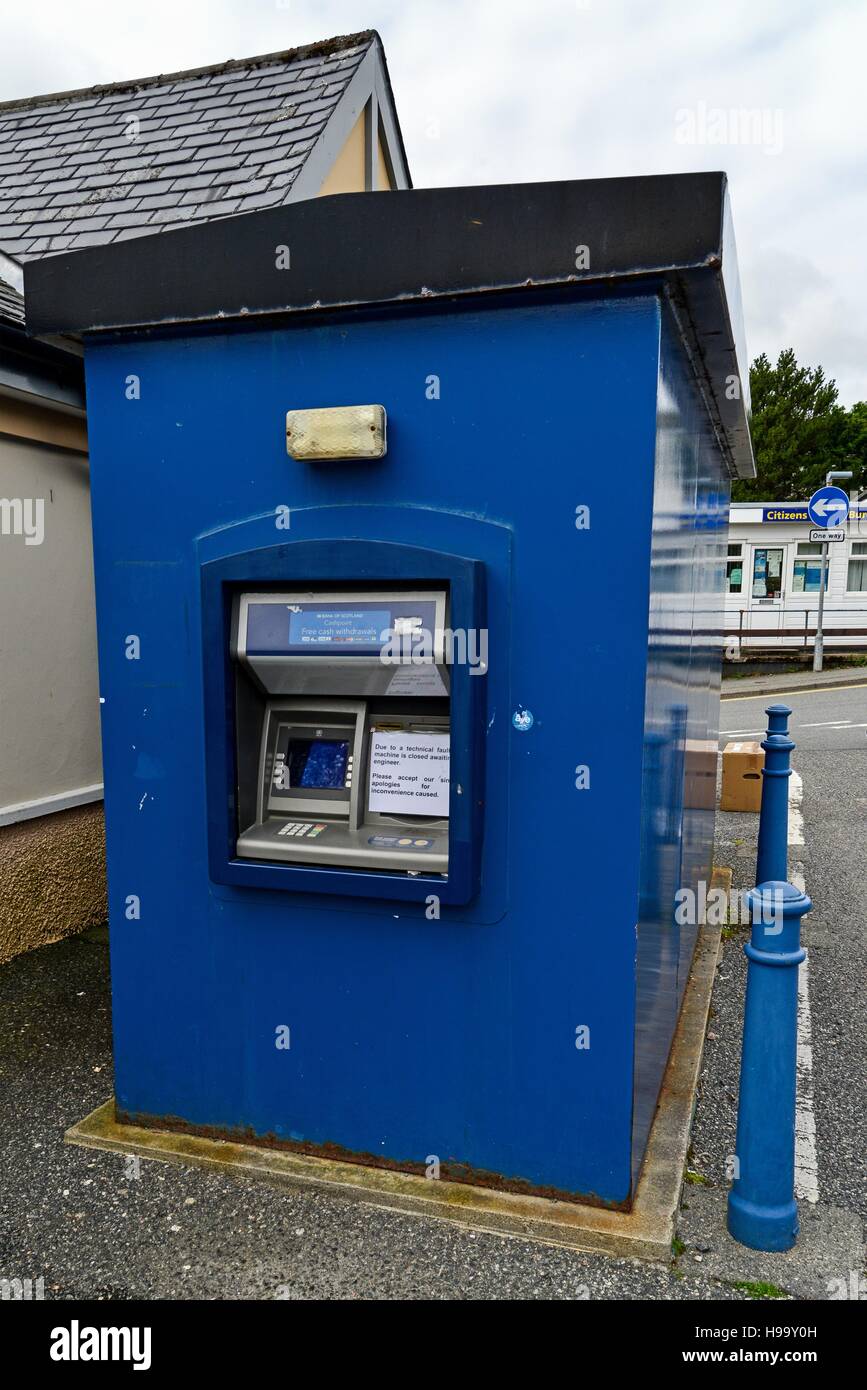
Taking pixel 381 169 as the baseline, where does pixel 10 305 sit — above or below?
below

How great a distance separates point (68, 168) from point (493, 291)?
5793mm

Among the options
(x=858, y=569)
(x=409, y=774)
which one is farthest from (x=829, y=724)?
(x=858, y=569)

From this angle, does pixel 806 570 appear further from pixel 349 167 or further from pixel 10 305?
pixel 10 305

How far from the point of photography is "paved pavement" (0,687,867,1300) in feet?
8.18

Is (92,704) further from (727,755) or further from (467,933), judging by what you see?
(727,755)

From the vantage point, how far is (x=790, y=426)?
36.4 m

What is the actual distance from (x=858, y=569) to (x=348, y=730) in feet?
82.5

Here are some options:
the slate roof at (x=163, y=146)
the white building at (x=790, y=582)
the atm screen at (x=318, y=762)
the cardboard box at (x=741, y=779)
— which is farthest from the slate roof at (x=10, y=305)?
the white building at (x=790, y=582)

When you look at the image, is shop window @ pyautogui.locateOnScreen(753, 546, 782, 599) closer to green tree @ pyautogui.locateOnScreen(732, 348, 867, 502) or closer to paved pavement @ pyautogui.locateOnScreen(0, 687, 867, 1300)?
green tree @ pyautogui.locateOnScreen(732, 348, 867, 502)

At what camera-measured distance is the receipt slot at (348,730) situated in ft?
8.93

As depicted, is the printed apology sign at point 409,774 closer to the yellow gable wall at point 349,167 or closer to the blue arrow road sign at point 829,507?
the yellow gable wall at point 349,167

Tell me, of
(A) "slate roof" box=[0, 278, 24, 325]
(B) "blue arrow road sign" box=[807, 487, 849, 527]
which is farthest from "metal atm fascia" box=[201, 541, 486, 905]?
(B) "blue arrow road sign" box=[807, 487, 849, 527]

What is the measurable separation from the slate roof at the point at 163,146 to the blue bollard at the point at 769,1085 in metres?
5.15

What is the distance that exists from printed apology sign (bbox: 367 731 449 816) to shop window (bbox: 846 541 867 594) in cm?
2481
